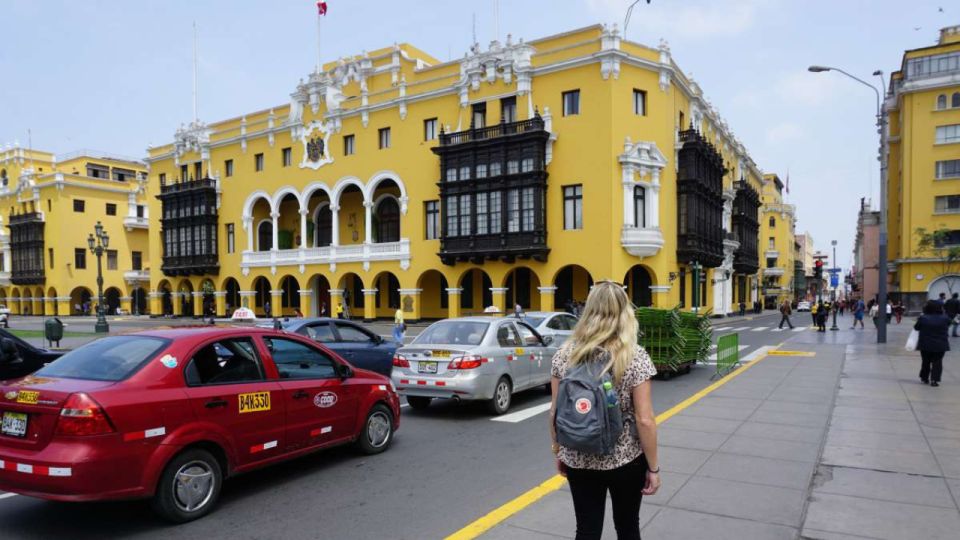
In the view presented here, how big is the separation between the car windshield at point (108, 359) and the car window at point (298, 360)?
1130 millimetres

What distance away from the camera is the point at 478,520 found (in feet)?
16.2

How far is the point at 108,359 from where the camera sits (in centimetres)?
517

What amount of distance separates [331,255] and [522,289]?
13.9m

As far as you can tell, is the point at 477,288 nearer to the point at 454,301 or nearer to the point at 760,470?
the point at 454,301

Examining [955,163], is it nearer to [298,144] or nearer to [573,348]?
[298,144]

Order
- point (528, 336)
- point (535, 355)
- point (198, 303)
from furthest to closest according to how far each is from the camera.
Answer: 1. point (198, 303)
2. point (528, 336)
3. point (535, 355)

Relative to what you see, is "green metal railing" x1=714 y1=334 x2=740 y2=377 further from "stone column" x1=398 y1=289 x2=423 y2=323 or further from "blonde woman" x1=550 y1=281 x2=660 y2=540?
"stone column" x1=398 y1=289 x2=423 y2=323

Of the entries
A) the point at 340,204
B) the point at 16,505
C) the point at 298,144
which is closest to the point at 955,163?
the point at 340,204

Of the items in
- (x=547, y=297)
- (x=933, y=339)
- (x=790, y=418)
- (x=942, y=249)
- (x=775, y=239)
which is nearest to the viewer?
(x=790, y=418)

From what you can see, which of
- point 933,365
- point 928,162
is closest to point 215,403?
point 933,365

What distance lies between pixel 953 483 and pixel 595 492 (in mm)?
4747

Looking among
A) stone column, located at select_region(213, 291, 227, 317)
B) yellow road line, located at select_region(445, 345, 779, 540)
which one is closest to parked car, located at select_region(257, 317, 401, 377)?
yellow road line, located at select_region(445, 345, 779, 540)

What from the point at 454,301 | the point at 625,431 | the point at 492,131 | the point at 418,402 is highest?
the point at 492,131

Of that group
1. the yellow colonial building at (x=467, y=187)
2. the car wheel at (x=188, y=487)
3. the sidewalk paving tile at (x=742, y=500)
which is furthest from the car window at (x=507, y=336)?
the yellow colonial building at (x=467, y=187)
